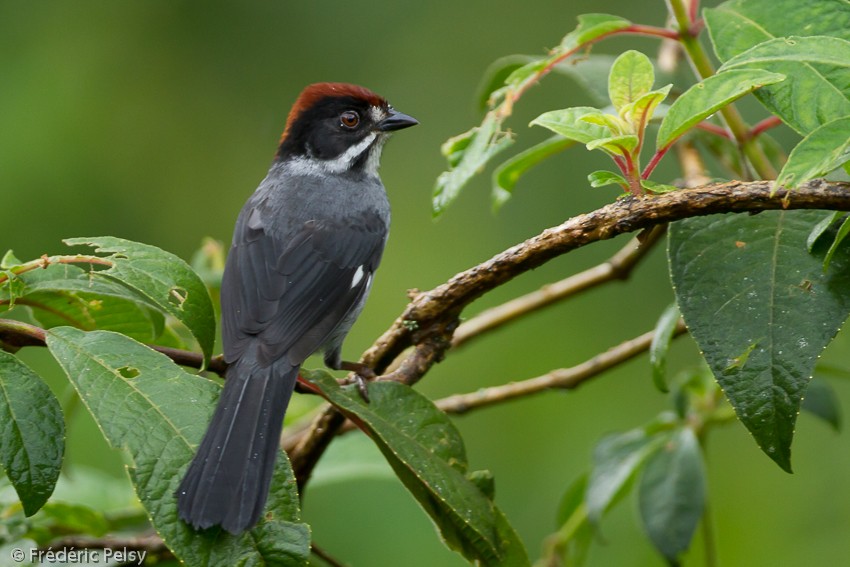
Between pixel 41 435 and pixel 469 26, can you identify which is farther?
pixel 469 26

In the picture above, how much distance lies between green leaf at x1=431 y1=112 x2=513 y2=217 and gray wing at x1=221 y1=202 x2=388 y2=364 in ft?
2.14

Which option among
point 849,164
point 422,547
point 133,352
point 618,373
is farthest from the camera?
point 618,373

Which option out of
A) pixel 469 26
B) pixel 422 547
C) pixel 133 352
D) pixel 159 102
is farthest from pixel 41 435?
pixel 469 26

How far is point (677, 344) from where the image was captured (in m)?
6.72

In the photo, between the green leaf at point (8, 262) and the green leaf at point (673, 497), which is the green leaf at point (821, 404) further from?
the green leaf at point (8, 262)

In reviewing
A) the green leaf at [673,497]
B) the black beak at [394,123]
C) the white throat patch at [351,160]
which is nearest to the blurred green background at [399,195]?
the white throat patch at [351,160]

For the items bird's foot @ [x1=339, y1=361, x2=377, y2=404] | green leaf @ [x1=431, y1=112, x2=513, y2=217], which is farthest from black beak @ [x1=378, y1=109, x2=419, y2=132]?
bird's foot @ [x1=339, y1=361, x2=377, y2=404]

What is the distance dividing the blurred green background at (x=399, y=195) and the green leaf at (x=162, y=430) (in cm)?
340

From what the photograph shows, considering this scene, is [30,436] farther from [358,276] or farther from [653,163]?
→ [358,276]

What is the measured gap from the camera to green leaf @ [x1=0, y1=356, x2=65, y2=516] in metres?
2.01

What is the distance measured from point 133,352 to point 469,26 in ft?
23.6

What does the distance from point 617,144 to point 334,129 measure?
2978 millimetres

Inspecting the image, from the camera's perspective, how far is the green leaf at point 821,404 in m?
3.04

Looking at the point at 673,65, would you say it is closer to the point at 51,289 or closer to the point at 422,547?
the point at 51,289
